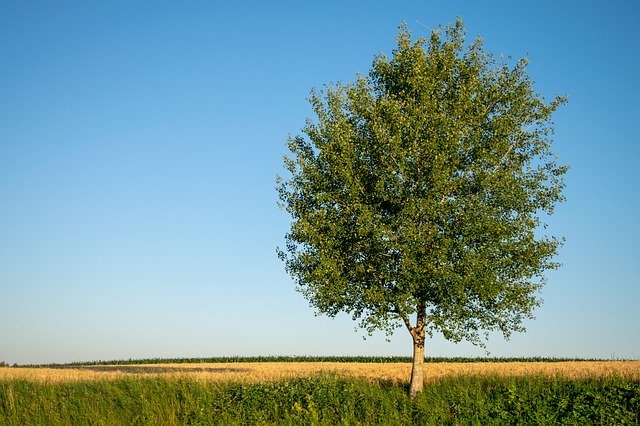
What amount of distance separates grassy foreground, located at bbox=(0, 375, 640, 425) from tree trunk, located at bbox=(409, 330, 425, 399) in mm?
1497


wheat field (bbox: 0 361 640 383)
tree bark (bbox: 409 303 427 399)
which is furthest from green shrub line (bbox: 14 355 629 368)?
tree bark (bbox: 409 303 427 399)

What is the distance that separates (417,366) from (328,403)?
8.05 meters

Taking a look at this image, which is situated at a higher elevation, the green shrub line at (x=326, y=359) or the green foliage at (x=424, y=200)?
the green foliage at (x=424, y=200)

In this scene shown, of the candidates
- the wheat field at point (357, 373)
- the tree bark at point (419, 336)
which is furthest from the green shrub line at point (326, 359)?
the tree bark at point (419, 336)

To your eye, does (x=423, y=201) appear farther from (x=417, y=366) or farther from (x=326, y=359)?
(x=326, y=359)

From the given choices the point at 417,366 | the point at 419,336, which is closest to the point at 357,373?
the point at 419,336

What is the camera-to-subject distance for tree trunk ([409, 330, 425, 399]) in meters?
32.9

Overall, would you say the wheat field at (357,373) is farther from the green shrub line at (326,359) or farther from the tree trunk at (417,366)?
the green shrub line at (326,359)

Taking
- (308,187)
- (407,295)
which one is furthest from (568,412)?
(308,187)

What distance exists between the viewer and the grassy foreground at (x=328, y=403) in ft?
84.4

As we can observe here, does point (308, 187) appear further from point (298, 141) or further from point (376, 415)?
point (376, 415)

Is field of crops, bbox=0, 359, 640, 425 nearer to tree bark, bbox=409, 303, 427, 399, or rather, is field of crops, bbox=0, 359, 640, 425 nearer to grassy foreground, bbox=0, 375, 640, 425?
grassy foreground, bbox=0, 375, 640, 425

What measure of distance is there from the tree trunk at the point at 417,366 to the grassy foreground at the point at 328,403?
1497 mm

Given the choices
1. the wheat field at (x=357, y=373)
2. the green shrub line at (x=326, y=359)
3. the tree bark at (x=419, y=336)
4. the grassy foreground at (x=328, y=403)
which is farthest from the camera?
the green shrub line at (x=326, y=359)
